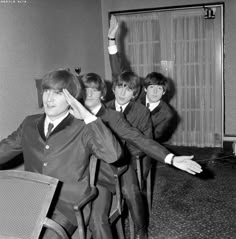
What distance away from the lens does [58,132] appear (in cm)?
189

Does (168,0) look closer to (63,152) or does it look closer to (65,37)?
(65,37)

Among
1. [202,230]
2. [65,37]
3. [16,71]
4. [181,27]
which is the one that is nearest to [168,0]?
[181,27]

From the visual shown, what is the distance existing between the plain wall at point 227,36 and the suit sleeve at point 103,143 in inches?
154

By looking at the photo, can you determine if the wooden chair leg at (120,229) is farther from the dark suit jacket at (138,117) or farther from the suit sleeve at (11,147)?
the suit sleeve at (11,147)

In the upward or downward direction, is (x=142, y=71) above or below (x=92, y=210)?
above

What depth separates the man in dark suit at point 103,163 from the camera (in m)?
1.99

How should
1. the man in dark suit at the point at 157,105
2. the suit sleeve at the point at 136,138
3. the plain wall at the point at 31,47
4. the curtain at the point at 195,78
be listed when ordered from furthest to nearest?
the curtain at the point at 195,78 < the man in dark suit at the point at 157,105 < the plain wall at the point at 31,47 < the suit sleeve at the point at 136,138

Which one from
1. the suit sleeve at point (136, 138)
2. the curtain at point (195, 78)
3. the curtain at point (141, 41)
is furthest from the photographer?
the curtain at point (141, 41)

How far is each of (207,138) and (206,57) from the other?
49.5 inches

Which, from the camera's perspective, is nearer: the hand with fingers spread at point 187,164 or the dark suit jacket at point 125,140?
the hand with fingers spread at point 187,164

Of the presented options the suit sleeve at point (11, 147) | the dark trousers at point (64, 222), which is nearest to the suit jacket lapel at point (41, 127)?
the suit sleeve at point (11, 147)

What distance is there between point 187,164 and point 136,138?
427 millimetres

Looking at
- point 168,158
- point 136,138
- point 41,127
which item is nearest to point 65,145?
point 41,127

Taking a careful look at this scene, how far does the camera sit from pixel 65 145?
6.18ft
